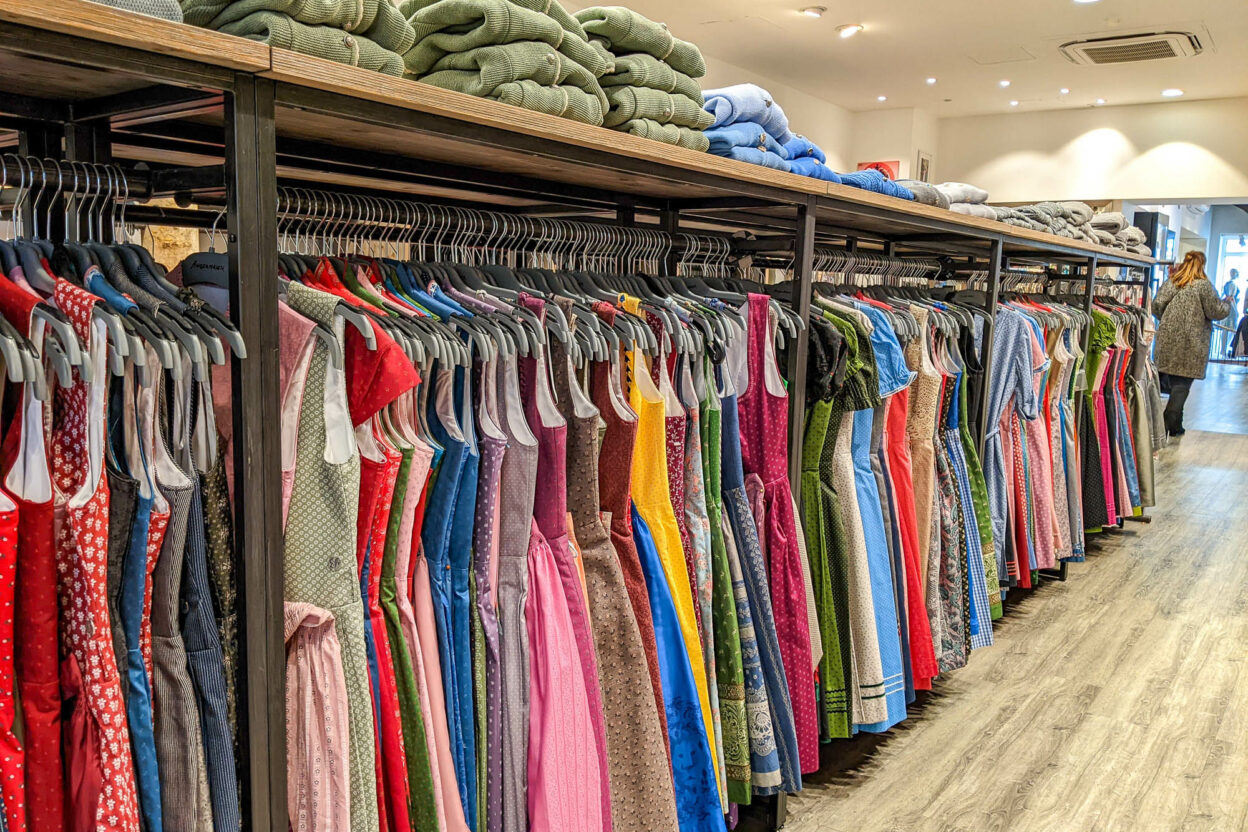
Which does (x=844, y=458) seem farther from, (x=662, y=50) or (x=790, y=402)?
(x=662, y=50)

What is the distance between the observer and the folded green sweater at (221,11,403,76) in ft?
3.98

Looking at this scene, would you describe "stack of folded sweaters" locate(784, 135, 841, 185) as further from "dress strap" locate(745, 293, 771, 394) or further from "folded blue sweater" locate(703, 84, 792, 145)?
"dress strap" locate(745, 293, 771, 394)

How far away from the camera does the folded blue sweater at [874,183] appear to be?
8.48ft

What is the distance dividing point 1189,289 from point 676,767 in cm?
915

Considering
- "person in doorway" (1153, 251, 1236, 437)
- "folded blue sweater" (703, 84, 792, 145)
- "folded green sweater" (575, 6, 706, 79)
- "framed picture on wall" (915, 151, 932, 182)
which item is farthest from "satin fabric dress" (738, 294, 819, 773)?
"framed picture on wall" (915, 151, 932, 182)

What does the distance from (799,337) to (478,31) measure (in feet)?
3.39

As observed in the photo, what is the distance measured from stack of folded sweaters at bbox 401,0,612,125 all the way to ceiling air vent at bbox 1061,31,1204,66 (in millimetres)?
6837

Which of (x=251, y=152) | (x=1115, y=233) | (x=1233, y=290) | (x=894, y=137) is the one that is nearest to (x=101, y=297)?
(x=251, y=152)

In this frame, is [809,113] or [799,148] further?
[809,113]

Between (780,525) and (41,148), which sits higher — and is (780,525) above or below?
below

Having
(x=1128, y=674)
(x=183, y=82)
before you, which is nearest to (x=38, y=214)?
(x=183, y=82)

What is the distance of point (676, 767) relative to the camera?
1.86 metres

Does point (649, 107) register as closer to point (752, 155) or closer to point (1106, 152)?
point (752, 155)

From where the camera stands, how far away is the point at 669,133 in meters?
1.84
